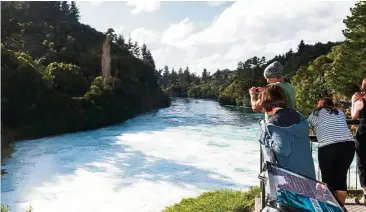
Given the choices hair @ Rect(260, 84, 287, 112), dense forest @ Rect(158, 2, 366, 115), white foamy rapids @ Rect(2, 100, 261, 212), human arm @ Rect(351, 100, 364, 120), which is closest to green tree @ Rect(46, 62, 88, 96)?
white foamy rapids @ Rect(2, 100, 261, 212)

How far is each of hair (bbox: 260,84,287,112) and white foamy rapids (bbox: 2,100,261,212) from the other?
1051 cm

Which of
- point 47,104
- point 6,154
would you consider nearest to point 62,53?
point 47,104

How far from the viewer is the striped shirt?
378 centimetres

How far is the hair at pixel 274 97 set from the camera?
10.3 feet

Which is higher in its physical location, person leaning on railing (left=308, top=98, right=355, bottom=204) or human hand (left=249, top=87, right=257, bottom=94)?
human hand (left=249, top=87, right=257, bottom=94)

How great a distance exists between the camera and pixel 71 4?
92.8m

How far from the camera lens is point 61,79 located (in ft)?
132

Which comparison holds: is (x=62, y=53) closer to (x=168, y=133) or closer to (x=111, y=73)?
(x=111, y=73)

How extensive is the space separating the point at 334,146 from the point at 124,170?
16356mm

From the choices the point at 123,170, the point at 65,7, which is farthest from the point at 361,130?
the point at 65,7

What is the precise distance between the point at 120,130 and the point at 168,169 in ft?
55.5

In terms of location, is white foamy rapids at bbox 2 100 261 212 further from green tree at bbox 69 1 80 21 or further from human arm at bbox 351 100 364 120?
green tree at bbox 69 1 80 21

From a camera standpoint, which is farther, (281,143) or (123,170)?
(123,170)

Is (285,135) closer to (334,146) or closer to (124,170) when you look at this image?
(334,146)
